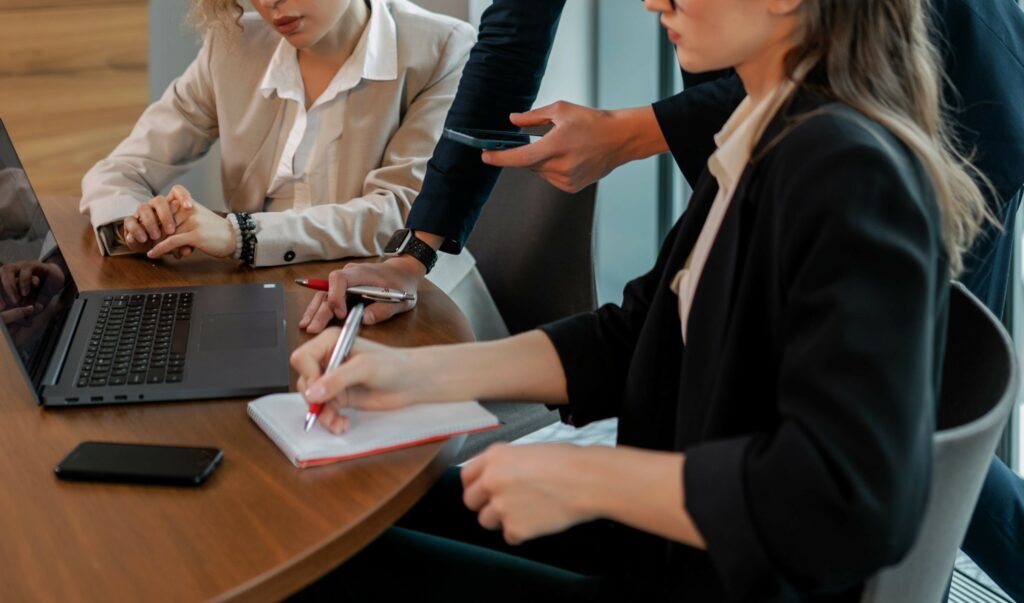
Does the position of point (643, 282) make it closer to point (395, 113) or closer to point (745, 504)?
point (745, 504)

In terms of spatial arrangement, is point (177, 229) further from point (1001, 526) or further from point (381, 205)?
point (1001, 526)

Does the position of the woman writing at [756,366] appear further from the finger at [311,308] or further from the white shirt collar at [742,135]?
the finger at [311,308]

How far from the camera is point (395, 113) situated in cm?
211

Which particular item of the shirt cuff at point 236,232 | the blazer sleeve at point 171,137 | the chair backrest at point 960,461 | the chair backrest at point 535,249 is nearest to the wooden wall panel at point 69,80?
the blazer sleeve at point 171,137

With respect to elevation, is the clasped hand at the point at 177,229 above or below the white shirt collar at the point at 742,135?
below

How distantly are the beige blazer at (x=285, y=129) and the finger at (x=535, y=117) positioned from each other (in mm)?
441

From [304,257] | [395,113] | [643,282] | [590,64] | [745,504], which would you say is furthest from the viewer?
[590,64]

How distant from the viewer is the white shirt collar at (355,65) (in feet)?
6.83

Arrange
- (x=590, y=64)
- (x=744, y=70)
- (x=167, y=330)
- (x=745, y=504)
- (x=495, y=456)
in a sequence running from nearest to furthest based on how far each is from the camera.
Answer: (x=745, y=504) < (x=495, y=456) < (x=744, y=70) < (x=167, y=330) < (x=590, y=64)

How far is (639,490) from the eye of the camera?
89cm

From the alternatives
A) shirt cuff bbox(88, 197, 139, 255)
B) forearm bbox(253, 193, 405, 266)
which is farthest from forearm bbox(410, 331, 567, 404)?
shirt cuff bbox(88, 197, 139, 255)

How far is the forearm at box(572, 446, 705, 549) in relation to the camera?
88 centimetres

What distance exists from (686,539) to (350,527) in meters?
0.27

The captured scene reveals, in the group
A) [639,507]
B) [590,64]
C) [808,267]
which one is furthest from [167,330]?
[590,64]
